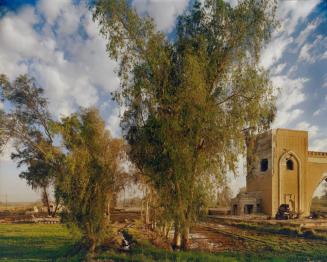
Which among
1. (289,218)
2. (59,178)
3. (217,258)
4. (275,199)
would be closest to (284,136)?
(275,199)

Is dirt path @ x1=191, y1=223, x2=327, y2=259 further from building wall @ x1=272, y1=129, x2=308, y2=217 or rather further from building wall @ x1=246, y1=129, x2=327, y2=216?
building wall @ x1=272, y1=129, x2=308, y2=217

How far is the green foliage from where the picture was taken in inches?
399

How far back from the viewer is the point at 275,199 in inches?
1202

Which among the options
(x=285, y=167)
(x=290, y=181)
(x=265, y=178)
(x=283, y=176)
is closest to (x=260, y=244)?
(x=265, y=178)

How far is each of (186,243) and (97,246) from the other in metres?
3.28

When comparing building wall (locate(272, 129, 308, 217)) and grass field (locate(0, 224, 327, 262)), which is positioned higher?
building wall (locate(272, 129, 308, 217))

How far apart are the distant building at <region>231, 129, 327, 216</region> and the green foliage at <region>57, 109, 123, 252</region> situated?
23.2 meters

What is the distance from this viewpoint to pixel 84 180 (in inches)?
396

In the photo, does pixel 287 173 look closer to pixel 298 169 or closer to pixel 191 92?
pixel 298 169

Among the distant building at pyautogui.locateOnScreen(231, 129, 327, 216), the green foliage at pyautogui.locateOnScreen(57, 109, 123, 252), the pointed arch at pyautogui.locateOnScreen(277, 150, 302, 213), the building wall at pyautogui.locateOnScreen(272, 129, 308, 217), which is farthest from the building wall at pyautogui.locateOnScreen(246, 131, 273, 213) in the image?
the green foliage at pyautogui.locateOnScreen(57, 109, 123, 252)

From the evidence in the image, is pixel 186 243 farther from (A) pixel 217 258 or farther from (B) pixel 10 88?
(B) pixel 10 88

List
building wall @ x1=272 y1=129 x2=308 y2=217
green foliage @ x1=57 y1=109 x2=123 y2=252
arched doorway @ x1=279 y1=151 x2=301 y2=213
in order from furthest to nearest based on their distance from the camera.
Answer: arched doorway @ x1=279 y1=151 x2=301 y2=213, building wall @ x1=272 y1=129 x2=308 y2=217, green foliage @ x1=57 y1=109 x2=123 y2=252

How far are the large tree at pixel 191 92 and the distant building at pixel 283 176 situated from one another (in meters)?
20.3

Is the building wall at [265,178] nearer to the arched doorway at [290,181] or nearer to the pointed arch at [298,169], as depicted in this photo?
the pointed arch at [298,169]
